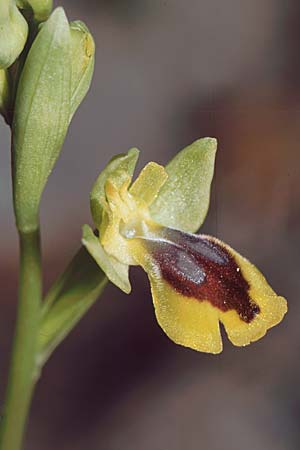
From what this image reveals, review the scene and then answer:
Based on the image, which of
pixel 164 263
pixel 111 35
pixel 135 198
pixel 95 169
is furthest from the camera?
pixel 111 35

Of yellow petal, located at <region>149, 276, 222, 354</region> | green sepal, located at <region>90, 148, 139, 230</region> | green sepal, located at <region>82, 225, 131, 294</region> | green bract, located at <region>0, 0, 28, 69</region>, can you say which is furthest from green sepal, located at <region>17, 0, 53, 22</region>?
yellow petal, located at <region>149, 276, 222, 354</region>

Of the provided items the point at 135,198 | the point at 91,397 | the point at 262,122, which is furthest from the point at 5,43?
the point at 262,122

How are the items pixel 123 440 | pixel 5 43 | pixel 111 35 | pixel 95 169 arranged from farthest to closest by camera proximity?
pixel 111 35 → pixel 95 169 → pixel 123 440 → pixel 5 43

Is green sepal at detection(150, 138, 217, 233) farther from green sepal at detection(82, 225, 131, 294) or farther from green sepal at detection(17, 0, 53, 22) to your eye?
green sepal at detection(17, 0, 53, 22)

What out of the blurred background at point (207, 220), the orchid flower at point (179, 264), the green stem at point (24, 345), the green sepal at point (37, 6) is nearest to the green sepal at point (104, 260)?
the orchid flower at point (179, 264)

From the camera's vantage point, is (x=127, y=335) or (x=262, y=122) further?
(x=262, y=122)

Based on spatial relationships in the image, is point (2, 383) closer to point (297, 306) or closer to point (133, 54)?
point (297, 306)

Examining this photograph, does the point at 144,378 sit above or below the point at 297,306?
below

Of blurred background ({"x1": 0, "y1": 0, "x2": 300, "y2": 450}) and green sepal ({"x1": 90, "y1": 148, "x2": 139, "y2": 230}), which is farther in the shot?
blurred background ({"x1": 0, "y1": 0, "x2": 300, "y2": 450})
